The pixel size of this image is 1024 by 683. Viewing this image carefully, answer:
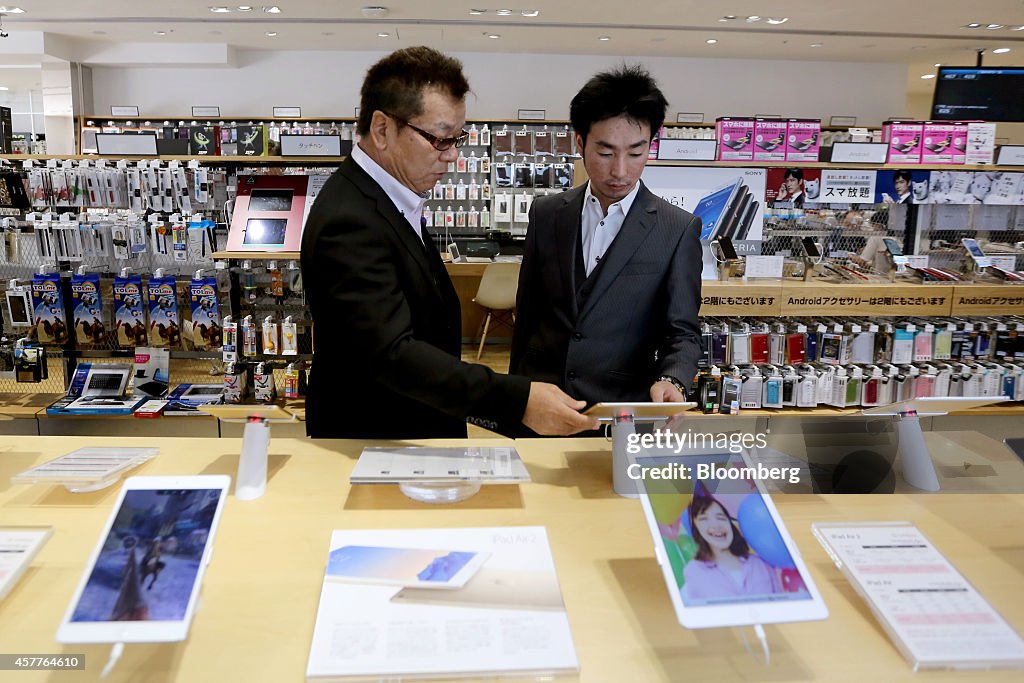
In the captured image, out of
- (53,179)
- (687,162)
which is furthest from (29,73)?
(687,162)

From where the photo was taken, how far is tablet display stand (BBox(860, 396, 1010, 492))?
1.52 m

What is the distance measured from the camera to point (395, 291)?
160 centimetres

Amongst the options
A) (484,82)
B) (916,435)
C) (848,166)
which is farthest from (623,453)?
(484,82)

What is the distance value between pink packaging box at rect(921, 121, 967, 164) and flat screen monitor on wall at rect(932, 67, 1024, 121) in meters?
1.28

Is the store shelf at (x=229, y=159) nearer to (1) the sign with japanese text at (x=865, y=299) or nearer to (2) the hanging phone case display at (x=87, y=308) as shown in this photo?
(2) the hanging phone case display at (x=87, y=308)

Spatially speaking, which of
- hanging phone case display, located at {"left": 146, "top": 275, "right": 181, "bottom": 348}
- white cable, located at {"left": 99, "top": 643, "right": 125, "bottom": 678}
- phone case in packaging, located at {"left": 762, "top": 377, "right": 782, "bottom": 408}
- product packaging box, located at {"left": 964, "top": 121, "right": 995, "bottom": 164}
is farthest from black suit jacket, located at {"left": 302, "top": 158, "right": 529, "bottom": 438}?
product packaging box, located at {"left": 964, "top": 121, "right": 995, "bottom": 164}

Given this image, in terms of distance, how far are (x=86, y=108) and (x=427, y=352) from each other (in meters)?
11.3

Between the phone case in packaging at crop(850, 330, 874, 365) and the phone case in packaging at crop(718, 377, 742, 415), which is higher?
the phone case in packaging at crop(850, 330, 874, 365)

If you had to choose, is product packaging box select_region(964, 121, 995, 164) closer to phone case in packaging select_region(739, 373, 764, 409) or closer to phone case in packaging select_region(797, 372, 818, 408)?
phone case in packaging select_region(797, 372, 818, 408)

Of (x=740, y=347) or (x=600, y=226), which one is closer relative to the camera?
(x=600, y=226)

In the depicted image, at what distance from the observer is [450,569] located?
1.11 meters

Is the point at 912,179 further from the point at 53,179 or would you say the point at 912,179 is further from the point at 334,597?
the point at 53,179

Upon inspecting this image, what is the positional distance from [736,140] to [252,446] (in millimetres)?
3275

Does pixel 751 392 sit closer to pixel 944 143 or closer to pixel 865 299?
pixel 865 299
